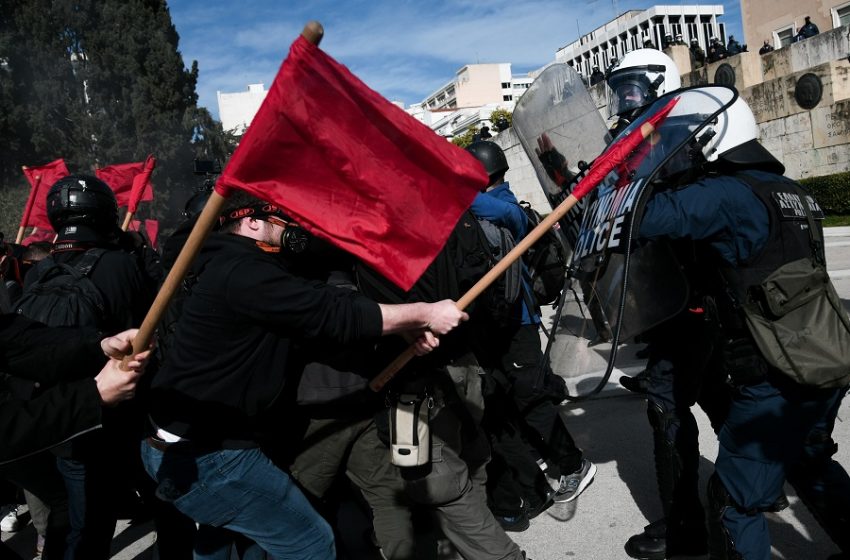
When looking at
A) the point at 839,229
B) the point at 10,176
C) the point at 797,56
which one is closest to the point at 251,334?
the point at 839,229

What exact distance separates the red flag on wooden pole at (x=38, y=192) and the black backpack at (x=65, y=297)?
11.9 ft

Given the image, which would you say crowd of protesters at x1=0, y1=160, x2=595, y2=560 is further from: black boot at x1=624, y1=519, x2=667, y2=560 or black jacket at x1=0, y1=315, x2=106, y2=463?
black boot at x1=624, y1=519, x2=667, y2=560

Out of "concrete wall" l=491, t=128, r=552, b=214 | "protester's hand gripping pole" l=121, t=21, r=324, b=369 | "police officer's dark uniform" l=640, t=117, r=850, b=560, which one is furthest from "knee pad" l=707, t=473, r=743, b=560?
"concrete wall" l=491, t=128, r=552, b=214

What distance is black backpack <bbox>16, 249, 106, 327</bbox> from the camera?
9.85 feet

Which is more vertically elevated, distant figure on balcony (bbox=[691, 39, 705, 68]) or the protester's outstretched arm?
distant figure on balcony (bbox=[691, 39, 705, 68])

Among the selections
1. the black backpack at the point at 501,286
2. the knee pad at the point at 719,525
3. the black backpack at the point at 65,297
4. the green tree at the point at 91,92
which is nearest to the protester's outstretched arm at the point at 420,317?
the black backpack at the point at 501,286

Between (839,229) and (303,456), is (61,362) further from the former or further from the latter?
(839,229)

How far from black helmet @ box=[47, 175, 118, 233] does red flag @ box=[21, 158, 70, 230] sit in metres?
3.43

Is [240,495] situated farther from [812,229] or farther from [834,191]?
[834,191]

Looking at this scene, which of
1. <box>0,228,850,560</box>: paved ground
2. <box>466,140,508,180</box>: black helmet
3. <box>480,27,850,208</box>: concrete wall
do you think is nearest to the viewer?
<box>0,228,850,560</box>: paved ground

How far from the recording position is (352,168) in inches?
78.2

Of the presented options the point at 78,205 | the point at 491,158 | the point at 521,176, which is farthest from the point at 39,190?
the point at 521,176

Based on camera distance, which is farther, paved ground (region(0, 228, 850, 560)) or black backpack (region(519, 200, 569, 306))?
black backpack (region(519, 200, 569, 306))

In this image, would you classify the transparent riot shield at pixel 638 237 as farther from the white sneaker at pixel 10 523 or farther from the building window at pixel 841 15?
the building window at pixel 841 15
